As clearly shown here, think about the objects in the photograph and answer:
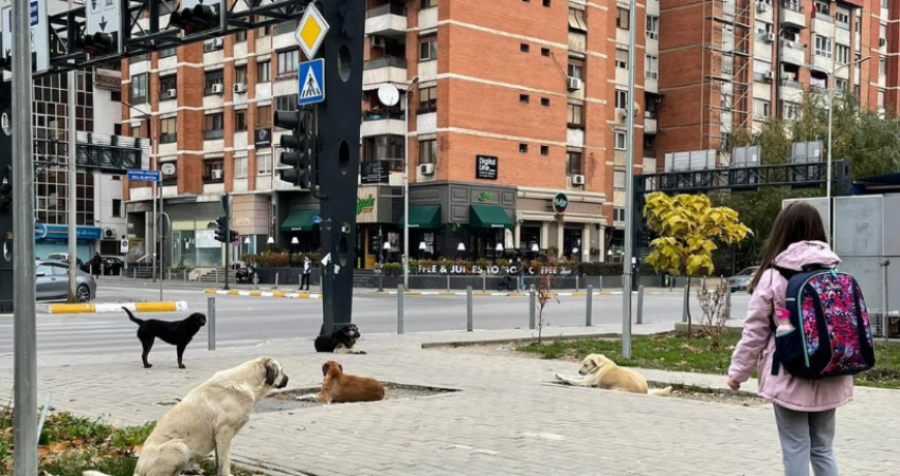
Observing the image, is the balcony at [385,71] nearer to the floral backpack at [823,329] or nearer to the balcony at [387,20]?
the balcony at [387,20]

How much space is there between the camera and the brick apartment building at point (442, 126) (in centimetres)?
4972

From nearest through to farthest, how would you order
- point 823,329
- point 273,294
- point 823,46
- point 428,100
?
point 823,329 → point 273,294 → point 428,100 → point 823,46

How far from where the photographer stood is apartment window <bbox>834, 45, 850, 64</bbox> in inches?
2917

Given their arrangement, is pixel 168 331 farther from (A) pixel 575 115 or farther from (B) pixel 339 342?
(A) pixel 575 115

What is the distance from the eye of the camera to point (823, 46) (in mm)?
72688

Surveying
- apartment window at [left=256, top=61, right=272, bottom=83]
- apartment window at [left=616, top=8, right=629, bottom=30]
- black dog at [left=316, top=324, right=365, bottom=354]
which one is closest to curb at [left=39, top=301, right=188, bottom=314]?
black dog at [left=316, top=324, right=365, bottom=354]

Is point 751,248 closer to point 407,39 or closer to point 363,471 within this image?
point 407,39

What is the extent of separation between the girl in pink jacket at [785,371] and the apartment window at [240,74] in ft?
187

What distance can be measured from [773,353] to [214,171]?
195ft

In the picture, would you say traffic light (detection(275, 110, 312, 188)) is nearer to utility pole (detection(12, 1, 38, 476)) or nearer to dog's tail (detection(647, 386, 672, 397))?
dog's tail (detection(647, 386, 672, 397))

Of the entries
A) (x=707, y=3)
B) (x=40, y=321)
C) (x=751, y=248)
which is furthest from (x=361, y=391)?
(x=707, y=3)

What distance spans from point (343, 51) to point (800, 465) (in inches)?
475

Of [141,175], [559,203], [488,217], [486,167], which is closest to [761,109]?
[559,203]

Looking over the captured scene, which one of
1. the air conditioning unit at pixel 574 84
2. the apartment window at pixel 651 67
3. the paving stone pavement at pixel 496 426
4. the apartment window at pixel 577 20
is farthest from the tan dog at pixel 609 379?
the apartment window at pixel 651 67
